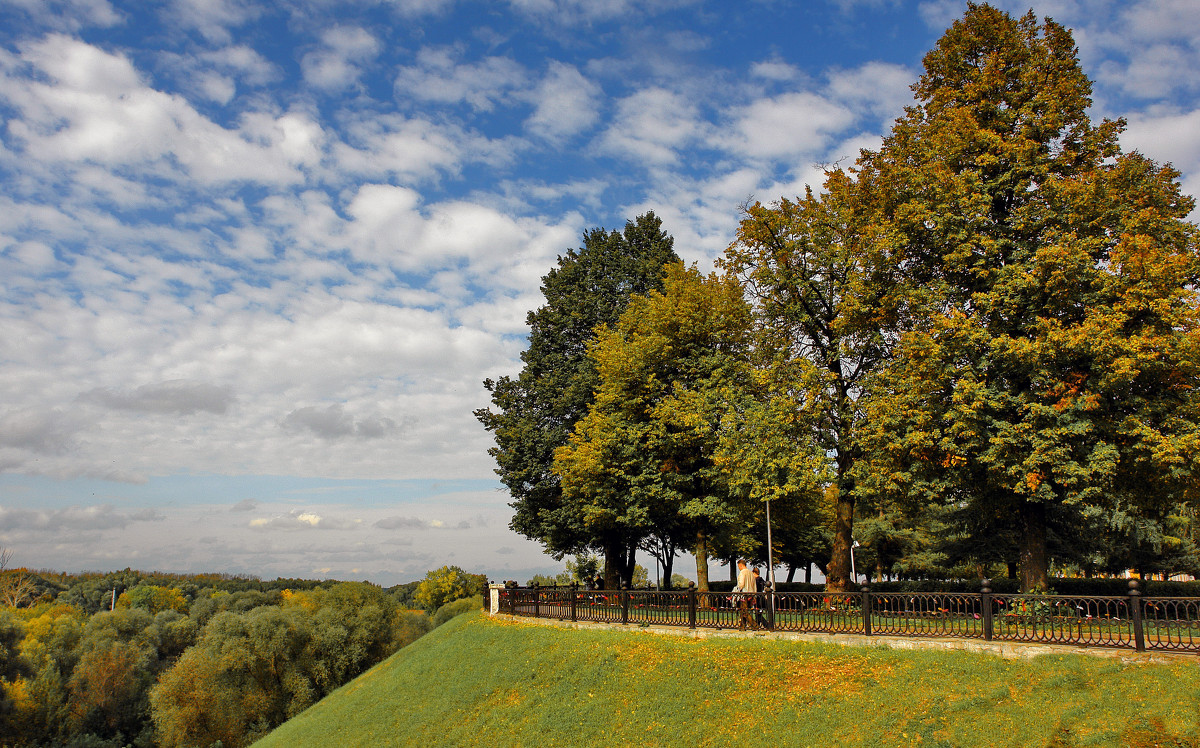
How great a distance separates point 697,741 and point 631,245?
2779cm

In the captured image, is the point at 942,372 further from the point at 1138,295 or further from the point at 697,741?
the point at 697,741

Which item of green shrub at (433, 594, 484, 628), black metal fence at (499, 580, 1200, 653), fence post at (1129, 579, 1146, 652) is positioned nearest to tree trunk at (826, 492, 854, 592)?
black metal fence at (499, 580, 1200, 653)

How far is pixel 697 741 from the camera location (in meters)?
12.4

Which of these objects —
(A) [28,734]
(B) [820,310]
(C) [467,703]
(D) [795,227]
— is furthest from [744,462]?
(A) [28,734]

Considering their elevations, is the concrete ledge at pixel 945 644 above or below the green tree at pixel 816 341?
below

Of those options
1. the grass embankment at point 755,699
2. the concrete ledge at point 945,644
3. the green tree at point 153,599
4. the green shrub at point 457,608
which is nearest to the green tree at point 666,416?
the grass embankment at point 755,699

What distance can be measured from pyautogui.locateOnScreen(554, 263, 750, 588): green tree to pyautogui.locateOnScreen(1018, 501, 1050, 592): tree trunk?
9.15m

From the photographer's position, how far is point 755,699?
515 inches

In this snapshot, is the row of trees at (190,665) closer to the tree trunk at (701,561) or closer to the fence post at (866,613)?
the tree trunk at (701,561)

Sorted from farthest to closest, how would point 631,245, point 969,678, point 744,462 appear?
point 631,245, point 744,462, point 969,678

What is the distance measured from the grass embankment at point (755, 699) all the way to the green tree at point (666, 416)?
8.27 meters

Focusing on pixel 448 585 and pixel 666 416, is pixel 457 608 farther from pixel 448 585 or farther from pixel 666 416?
pixel 666 416

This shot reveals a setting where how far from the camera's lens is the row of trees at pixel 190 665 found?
38.6 metres

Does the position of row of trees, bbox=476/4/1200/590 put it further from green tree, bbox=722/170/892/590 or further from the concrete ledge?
the concrete ledge
